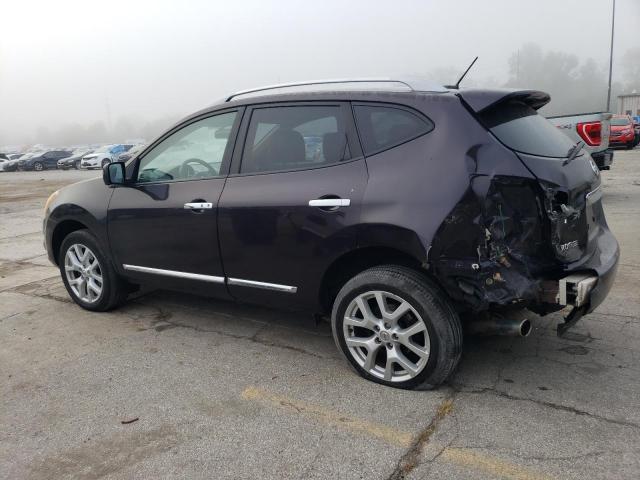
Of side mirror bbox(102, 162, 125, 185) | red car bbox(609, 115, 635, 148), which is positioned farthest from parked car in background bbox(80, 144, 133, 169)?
side mirror bbox(102, 162, 125, 185)

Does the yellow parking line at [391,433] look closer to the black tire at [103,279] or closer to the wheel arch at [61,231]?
the black tire at [103,279]

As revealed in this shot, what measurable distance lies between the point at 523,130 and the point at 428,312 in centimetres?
124

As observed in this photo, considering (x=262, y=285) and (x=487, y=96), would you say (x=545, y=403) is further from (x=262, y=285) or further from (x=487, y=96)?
(x=262, y=285)

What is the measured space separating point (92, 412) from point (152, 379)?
45 centimetres

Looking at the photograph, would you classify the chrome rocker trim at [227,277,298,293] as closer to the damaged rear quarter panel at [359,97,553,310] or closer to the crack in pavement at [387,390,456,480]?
the damaged rear quarter panel at [359,97,553,310]

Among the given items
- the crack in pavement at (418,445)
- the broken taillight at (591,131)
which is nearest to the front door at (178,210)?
the crack in pavement at (418,445)

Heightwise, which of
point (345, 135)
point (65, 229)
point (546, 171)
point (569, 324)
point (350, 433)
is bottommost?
point (350, 433)

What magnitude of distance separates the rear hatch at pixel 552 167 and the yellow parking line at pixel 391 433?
119 centimetres

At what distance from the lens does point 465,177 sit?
2.96 m

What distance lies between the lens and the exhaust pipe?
10.2 ft

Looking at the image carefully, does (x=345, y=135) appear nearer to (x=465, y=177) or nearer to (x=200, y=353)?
(x=465, y=177)

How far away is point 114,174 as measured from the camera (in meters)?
4.39

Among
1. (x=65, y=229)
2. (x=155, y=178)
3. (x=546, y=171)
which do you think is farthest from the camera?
(x=65, y=229)

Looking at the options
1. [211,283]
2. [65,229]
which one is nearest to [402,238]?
[211,283]
